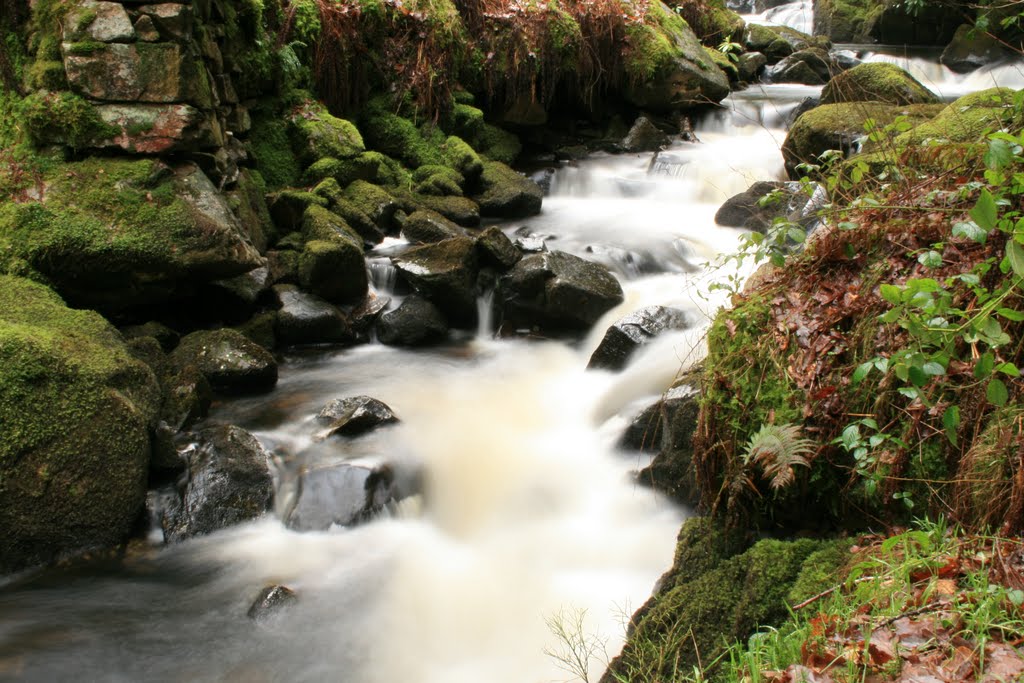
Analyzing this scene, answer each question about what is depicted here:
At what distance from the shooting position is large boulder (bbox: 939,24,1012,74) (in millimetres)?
14734

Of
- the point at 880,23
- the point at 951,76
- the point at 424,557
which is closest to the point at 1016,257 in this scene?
the point at 424,557

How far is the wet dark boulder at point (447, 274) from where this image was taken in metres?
7.31

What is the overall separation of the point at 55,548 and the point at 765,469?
397 centimetres

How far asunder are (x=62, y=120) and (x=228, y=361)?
Answer: 236 centimetres

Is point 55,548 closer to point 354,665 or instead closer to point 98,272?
point 354,665

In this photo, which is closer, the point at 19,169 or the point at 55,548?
the point at 55,548

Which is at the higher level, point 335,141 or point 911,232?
point 911,232

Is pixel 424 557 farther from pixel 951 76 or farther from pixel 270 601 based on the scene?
pixel 951 76

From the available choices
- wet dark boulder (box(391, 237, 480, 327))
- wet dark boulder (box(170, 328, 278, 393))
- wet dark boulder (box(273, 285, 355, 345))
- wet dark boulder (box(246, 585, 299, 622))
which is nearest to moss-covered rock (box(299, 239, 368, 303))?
wet dark boulder (box(273, 285, 355, 345))

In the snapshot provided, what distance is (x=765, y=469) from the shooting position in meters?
2.85

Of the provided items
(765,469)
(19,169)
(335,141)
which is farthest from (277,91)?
(765,469)

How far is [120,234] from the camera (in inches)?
237

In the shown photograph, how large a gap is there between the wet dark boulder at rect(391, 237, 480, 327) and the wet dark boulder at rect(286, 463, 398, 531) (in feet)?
8.49

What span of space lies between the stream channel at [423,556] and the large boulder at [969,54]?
465 inches
